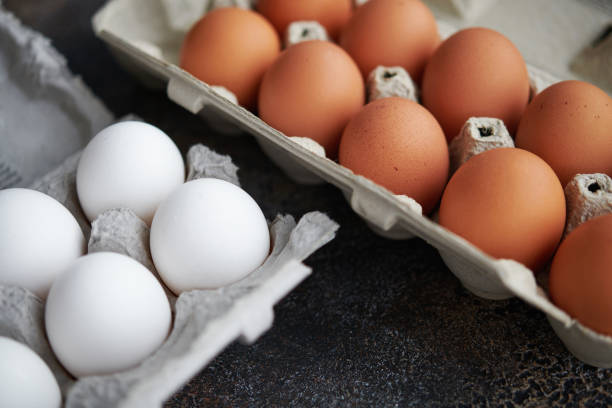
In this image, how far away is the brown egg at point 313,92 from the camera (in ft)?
3.40

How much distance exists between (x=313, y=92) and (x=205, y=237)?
37 centimetres

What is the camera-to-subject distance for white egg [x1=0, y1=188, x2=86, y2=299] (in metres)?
0.84

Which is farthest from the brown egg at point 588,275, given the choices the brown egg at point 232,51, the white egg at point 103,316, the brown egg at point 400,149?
the brown egg at point 232,51

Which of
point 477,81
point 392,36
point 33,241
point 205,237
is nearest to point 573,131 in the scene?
point 477,81

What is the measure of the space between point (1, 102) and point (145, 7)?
0.44m

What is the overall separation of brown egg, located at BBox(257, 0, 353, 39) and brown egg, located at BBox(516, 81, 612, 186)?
57 centimetres

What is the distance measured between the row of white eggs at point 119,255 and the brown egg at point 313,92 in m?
0.22

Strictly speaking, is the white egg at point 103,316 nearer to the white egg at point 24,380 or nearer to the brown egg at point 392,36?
the white egg at point 24,380

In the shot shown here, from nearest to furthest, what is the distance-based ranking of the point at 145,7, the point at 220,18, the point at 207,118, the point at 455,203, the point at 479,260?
the point at 479,260
the point at 455,203
the point at 220,18
the point at 207,118
the point at 145,7

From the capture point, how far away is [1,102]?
4.35 ft

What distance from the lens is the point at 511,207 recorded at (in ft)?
2.73

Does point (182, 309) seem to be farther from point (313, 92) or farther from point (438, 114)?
point (438, 114)

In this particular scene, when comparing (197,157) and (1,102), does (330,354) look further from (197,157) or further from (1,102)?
(1,102)

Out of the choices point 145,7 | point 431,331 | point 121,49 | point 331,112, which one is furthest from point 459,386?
point 145,7
